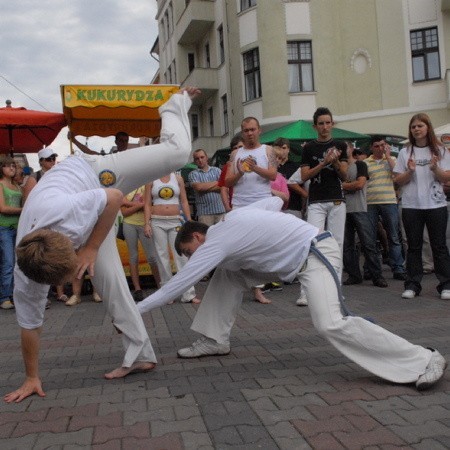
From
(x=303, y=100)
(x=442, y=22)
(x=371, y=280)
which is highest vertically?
(x=442, y=22)

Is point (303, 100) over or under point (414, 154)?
over

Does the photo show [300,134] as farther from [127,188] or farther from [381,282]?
[127,188]

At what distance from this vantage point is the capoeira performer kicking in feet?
12.2

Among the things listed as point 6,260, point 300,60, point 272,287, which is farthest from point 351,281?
point 300,60

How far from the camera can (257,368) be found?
4770mm

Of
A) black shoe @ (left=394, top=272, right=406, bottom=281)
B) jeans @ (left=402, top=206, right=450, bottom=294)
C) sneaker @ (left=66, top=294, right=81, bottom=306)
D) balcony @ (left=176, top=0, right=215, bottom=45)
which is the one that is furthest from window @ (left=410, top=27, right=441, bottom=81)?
sneaker @ (left=66, top=294, right=81, bottom=306)

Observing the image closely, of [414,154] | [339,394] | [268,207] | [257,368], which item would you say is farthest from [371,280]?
[339,394]

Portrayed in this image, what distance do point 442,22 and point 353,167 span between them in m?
18.5

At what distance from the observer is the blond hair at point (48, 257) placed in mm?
3643

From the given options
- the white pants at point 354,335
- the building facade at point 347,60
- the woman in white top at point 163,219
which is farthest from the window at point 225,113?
the white pants at point 354,335

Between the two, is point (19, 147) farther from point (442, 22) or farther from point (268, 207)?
point (442, 22)

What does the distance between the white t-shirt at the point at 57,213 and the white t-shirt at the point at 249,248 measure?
670mm

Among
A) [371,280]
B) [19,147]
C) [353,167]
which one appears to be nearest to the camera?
[353,167]

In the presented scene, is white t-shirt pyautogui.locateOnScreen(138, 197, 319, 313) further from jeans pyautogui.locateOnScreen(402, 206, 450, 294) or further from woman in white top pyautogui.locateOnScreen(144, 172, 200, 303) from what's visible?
woman in white top pyautogui.locateOnScreen(144, 172, 200, 303)
